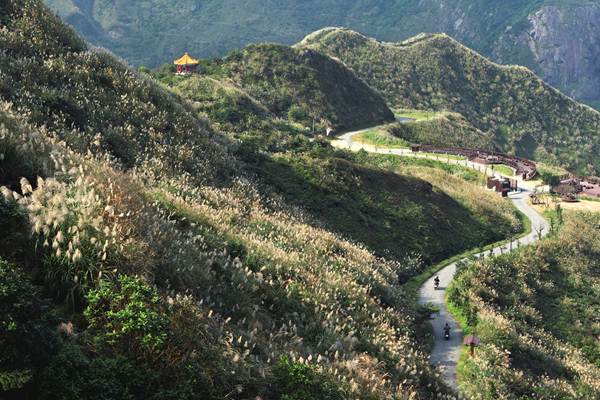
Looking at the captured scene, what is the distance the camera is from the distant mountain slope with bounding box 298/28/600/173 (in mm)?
146625

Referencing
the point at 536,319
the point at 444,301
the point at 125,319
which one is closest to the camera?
the point at 125,319

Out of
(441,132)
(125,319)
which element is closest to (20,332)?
(125,319)

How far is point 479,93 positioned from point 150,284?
16961 centimetres

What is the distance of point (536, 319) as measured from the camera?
3003 centimetres

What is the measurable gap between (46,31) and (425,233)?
2757 centimetres

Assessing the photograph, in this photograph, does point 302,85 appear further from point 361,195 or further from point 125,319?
point 125,319

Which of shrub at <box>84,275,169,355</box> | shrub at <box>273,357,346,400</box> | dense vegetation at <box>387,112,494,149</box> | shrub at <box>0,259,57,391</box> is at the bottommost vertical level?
dense vegetation at <box>387,112,494,149</box>

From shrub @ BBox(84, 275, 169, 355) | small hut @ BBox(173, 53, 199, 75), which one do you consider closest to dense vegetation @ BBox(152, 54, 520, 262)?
small hut @ BBox(173, 53, 199, 75)

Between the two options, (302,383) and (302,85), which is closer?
(302,383)

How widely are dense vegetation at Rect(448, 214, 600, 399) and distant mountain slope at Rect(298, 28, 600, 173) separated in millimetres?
103958

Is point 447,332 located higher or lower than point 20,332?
lower

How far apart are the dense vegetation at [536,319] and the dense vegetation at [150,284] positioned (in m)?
3.75

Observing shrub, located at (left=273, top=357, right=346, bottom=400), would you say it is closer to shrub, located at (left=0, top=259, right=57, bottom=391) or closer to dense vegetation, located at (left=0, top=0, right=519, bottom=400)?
dense vegetation, located at (left=0, top=0, right=519, bottom=400)

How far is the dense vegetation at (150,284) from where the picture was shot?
638cm
